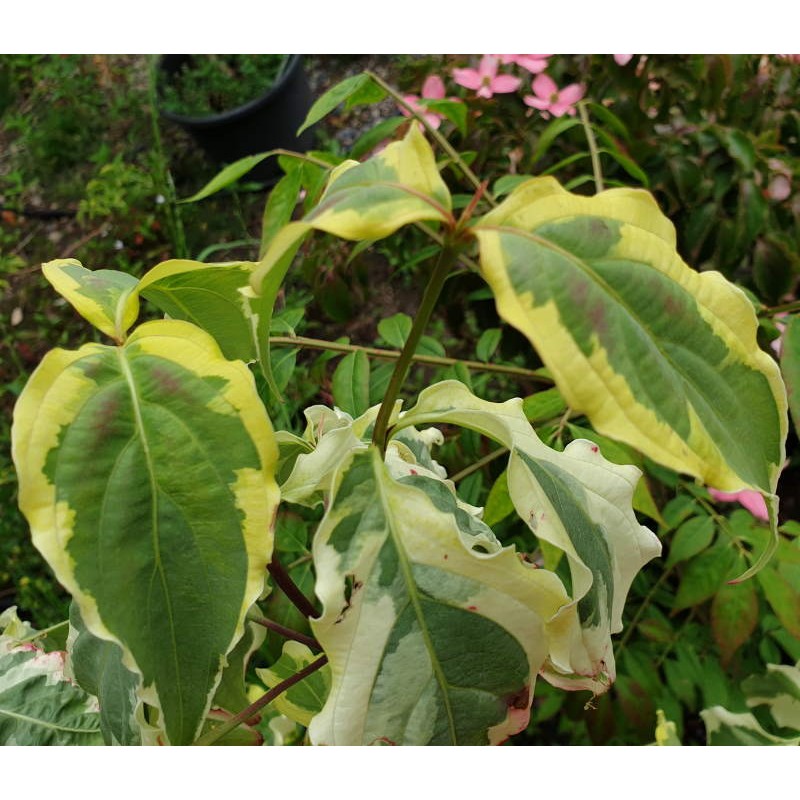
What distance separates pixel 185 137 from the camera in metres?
2.75

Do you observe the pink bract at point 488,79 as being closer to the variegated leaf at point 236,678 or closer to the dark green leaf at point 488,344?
the dark green leaf at point 488,344

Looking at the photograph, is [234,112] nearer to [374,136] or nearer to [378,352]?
[374,136]

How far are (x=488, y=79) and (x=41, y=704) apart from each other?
0.96m

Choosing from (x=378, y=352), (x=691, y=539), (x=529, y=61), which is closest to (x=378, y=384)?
(x=378, y=352)

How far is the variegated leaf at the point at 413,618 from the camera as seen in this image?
460 mm

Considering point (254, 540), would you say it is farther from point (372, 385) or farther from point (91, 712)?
point (372, 385)

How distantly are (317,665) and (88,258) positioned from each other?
2045 mm

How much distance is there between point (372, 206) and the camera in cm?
38

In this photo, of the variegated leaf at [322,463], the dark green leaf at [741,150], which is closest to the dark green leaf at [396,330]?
the variegated leaf at [322,463]

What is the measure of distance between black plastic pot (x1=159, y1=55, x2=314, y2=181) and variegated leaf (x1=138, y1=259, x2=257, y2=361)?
2.01m

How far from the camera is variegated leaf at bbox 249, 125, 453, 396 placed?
0.37 m

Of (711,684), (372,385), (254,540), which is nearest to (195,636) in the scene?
(254,540)

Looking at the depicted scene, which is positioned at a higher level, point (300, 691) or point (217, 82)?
point (217, 82)

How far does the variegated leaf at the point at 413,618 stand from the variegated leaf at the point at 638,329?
13 centimetres
